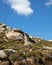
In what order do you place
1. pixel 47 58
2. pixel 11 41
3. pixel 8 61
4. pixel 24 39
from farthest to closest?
pixel 24 39
pixel 11 41
pixel 47 58
pixel 8 61

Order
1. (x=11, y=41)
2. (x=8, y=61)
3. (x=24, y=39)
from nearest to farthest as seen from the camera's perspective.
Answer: (x=8, y=61)
(x=11, y=41)
(x=24, y=39)

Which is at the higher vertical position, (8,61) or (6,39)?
(6,39)

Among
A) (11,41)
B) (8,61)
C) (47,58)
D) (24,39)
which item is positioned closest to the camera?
(8,61)

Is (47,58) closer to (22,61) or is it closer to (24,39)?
(22,61)

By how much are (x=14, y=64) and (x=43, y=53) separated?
833 cm

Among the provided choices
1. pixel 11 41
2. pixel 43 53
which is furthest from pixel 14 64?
pixel 11 41

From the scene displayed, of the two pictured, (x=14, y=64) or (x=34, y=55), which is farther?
(x=34, y=55)

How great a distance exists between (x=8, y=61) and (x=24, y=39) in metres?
26.3

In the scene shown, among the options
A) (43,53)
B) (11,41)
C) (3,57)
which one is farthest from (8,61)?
(11,41)

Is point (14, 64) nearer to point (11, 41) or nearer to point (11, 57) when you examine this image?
point (11, 57)

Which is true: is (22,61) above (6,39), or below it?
below

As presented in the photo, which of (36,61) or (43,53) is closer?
(36,61)

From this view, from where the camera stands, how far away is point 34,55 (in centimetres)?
4600

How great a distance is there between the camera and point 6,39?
65938 mm
